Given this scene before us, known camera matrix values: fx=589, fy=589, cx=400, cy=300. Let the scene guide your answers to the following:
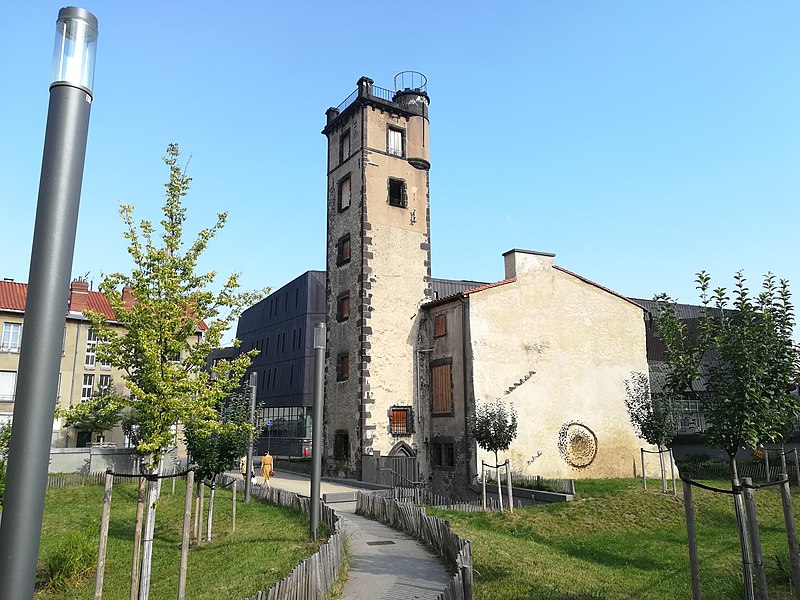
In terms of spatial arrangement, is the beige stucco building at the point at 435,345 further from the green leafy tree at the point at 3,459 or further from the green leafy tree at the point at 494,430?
the green leafy tree at the point at 3,459

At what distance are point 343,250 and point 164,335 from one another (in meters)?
24.6

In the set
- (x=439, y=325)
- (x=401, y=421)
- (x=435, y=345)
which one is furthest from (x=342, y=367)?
(x=439, y=325)

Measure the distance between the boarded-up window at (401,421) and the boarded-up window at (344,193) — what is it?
1212 centimetres

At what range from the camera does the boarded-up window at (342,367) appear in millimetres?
33125

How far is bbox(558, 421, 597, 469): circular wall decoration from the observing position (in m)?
30.0

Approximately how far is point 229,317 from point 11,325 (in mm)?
37348

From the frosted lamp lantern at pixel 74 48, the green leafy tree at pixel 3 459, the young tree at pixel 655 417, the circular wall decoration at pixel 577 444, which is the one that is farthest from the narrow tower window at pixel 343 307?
the frosted lamp lantern at pixel 74 48

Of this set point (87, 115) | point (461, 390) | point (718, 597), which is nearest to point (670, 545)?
point (718, 597)

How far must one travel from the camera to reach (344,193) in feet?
116

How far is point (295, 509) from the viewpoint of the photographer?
1970 centimetres

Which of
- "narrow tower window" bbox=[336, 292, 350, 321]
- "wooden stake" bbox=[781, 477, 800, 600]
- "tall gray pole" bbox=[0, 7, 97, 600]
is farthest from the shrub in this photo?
"narrow tower window" bbox=[336, 292, 350, 321]

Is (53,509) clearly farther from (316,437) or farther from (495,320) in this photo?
(495,320)

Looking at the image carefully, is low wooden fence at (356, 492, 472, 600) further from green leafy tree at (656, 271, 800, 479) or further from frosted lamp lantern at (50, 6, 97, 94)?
frosted lamp lantern at (50, 6, 97, 94)

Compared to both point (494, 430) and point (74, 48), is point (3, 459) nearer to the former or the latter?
point (494, 430)
